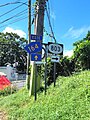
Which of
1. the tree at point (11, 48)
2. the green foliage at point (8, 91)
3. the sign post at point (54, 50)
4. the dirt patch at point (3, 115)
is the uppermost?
the tree at point (11, 48)

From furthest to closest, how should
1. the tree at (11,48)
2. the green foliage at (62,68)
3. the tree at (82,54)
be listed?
the tree at (11,48), the tree at (82,54), the green foliage at (62,68)

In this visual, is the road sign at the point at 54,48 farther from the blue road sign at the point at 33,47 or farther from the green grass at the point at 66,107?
the green grass at the point at 66,107

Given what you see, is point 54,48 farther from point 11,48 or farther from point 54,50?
point 11,48

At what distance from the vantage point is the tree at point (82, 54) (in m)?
15.2

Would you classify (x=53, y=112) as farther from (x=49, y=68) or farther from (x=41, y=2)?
(x=41, y=2)

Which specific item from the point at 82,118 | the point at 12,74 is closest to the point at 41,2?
the point at 82,118

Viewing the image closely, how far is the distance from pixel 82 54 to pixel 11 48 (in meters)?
61.7

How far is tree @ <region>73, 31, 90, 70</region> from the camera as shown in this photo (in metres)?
15.2

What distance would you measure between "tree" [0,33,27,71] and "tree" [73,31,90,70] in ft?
195

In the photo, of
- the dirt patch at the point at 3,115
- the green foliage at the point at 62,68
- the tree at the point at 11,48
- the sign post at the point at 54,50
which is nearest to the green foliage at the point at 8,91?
the green foliage at the point at 62,68

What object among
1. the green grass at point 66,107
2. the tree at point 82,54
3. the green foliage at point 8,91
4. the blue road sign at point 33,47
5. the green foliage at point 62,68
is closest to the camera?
the green grass at point 66,107

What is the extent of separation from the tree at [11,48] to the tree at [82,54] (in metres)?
59.5

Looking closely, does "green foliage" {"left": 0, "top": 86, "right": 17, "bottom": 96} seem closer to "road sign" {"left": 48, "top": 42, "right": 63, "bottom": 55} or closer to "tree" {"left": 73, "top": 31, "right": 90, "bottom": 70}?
"tree" {"left": 73, "top": 31, "right": 90, "bottom": 70}

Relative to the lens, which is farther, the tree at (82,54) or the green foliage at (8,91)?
the green foliage at (8,91)
